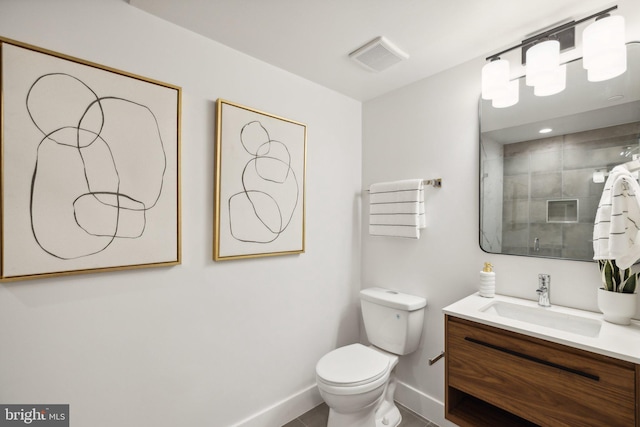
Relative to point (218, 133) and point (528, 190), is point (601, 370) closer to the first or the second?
point (528, 190)

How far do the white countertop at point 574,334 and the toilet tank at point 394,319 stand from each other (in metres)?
0.41

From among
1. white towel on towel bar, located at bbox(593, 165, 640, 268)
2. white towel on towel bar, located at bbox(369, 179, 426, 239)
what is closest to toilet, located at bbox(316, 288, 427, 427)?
white towel on towel bar, located at bbox(369, 179, 426, 239)

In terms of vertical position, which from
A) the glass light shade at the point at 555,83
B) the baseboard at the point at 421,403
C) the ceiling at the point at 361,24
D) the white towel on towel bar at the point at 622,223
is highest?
the ceiling at the point at 361,24

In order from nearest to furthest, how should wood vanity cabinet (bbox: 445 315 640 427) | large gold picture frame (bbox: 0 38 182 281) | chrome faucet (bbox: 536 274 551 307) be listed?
1. wood vanity cabinet (bbox: 445 315 640 427)
2. large gold picture frame (bbox: 0 38 182 281)
3. chrome faucet (bbox: 536 274 551 307)

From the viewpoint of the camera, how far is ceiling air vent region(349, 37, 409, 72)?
1.59 m

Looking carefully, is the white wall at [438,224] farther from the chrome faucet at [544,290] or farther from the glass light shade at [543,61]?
the glass light shade at [543,61]

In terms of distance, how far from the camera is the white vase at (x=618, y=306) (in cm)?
118

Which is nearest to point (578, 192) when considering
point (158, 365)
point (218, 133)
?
point (218, 133)

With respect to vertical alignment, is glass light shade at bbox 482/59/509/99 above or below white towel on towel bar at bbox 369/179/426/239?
above

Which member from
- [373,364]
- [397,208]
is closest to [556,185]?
[397,208]

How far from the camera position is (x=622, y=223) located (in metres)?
1.14

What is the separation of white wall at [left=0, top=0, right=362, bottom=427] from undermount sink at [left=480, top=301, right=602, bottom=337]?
1.06 meters
